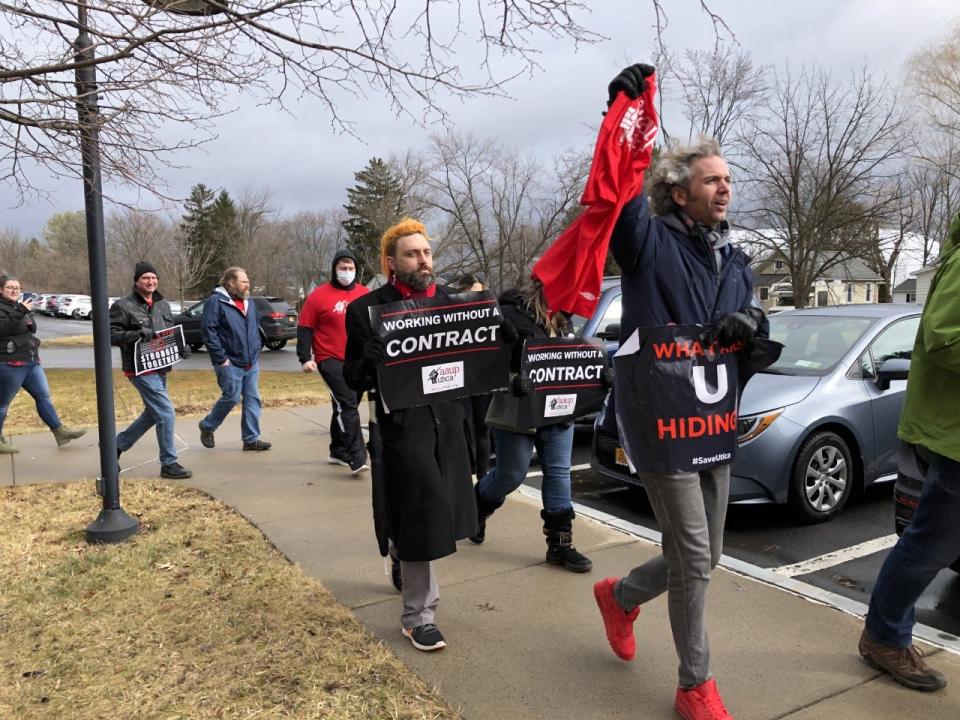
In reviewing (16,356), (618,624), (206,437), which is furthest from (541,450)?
(16,356)

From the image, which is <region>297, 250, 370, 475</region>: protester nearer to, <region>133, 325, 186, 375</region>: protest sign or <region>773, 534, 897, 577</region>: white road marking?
<region>133, 325, 186, 375</region>: protest sign

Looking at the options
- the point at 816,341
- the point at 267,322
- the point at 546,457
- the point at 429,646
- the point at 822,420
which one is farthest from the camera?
the point at 267,322

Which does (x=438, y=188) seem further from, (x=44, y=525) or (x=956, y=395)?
(x=956, y=395)

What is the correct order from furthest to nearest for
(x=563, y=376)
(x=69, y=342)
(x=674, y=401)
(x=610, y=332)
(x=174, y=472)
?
(x=69, y=342) < (x=610, y=332) < (x=174, y=472) < (x=563, y=376) < (x=674, y=401)

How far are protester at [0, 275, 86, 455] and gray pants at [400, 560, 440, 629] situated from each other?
18.6ft

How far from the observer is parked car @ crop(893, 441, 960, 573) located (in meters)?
3.13

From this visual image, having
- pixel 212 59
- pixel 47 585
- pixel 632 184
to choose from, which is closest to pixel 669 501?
pixel 632 184

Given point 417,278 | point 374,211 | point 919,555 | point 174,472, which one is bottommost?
point 174,472

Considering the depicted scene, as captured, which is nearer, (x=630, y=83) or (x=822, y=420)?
(x=630, y=83)

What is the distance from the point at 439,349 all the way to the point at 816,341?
402cm

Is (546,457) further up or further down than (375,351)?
further down

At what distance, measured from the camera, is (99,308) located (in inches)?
181

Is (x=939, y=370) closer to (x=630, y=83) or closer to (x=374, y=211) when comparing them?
(x=630, y=83)

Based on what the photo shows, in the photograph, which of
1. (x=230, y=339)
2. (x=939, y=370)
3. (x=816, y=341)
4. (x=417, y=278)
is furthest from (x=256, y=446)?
(x=939, y=370)
